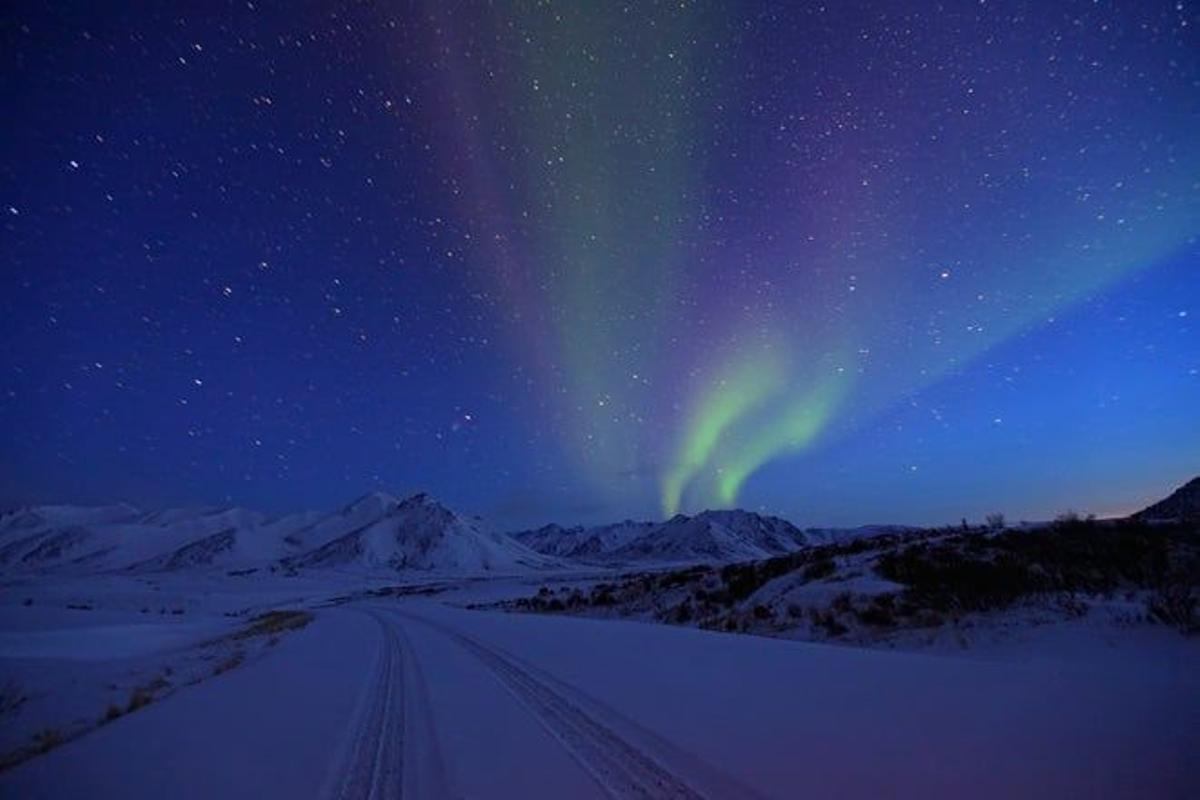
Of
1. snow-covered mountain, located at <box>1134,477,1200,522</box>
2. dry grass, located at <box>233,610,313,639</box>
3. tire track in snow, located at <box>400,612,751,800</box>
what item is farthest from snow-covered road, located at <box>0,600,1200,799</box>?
snow-covered mountain, located at <box>1134,477,1200,522</box>

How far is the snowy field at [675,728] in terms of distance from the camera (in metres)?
4.92

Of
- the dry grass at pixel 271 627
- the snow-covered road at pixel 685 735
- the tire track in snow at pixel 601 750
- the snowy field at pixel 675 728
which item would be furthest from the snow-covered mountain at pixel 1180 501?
the dry grass at pixel 271 627

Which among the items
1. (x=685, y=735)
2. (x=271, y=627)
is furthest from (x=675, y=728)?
(x=271, y=627)

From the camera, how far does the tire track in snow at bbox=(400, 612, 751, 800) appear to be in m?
5.04

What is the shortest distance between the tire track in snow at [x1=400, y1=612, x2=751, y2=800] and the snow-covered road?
0.03 meters

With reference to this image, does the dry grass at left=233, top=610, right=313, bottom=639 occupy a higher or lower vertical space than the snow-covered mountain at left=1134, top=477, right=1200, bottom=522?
lower

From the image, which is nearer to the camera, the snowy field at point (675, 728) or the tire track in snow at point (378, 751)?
the snowy field at point (675, 728)

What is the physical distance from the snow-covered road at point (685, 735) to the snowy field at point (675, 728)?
0.09ft

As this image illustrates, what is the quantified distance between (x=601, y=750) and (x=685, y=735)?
0.87 m

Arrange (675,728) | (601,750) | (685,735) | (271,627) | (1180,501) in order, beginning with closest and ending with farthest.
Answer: (601,750) < (685,735) < (675,728) < (271,627) < (1180,501)

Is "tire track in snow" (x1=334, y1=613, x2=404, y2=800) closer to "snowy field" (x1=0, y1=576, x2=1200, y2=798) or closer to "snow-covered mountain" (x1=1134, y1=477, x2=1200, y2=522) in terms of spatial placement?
"snowy field" (x1=0, y1=576, x2=1200, y2=798)

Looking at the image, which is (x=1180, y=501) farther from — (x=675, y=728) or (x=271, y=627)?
(x=271, y=627)

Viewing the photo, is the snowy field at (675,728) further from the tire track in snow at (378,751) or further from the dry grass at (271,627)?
the dry grass at (271,627)

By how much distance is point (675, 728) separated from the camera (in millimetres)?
6715
